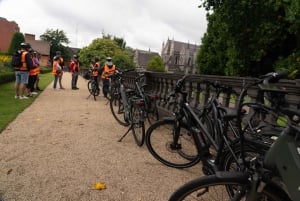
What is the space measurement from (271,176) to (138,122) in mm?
3921

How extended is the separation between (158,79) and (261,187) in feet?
22.3

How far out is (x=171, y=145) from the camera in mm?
5078

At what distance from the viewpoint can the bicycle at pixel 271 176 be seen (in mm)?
2080

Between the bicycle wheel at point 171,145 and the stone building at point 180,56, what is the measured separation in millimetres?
85649

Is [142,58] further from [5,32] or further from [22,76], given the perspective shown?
[22,76]

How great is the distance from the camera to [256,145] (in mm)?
3080

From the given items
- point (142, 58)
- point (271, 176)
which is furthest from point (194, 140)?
point (142, 58)

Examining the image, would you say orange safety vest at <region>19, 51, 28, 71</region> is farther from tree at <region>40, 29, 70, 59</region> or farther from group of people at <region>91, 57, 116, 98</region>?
tree at <region>40, 29, 70, 59</region>

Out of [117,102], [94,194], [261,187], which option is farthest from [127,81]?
[261,187]

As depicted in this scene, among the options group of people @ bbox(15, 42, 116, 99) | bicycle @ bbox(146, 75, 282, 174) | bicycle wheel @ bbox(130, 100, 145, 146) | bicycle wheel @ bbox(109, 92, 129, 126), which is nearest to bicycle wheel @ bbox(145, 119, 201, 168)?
bicycle @ bbox(146, 75, 282, 174)

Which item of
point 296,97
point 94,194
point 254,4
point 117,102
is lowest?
point 94,194

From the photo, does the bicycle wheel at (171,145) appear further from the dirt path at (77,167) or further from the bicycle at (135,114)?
the bicycle at (135,114)

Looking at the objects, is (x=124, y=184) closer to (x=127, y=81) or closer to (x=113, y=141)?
(x=113, y=141)

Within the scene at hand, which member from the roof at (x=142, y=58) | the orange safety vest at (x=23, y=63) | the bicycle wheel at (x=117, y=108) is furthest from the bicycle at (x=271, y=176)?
the roof at (x=142, y=58)
